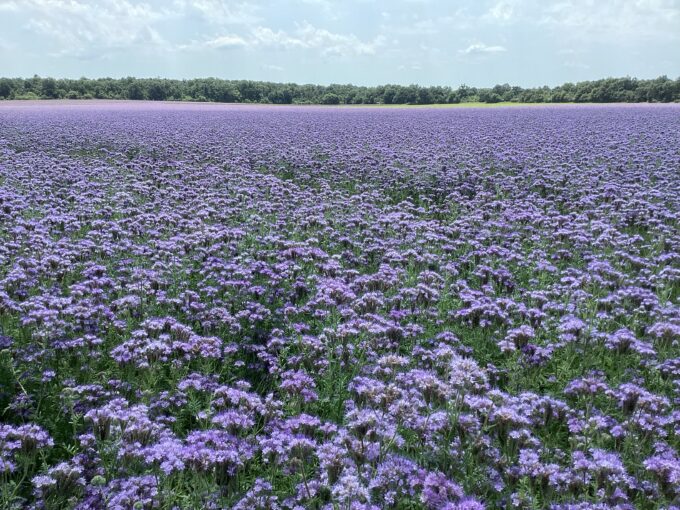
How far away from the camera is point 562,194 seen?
1180 centimetres

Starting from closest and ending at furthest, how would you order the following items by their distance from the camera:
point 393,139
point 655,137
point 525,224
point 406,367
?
point 406,367
point 525,224
point 655,137
point 393,139

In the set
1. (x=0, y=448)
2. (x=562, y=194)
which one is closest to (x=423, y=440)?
(x=0, y=448)

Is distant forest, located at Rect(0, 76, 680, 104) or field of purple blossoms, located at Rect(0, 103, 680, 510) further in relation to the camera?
distant forest, located at Rect(0, 76, 680, 104)

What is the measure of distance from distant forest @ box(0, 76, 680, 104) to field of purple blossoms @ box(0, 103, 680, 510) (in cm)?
5610

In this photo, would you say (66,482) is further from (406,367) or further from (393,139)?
(393,139)

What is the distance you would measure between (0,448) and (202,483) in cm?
129

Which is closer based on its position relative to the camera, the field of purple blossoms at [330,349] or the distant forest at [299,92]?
the field of purple blossoms at [330,349]

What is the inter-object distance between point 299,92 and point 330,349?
241ft

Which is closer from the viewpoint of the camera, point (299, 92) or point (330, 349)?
point (330, 349)

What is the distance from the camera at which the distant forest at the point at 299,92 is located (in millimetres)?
60719

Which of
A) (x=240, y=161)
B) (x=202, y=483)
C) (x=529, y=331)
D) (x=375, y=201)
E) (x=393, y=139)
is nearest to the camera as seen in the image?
(x=202, y=483)

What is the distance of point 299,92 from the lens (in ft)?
244

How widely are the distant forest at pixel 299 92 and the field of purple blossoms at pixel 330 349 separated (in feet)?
184

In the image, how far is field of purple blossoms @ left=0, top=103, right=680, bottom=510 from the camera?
318cm
